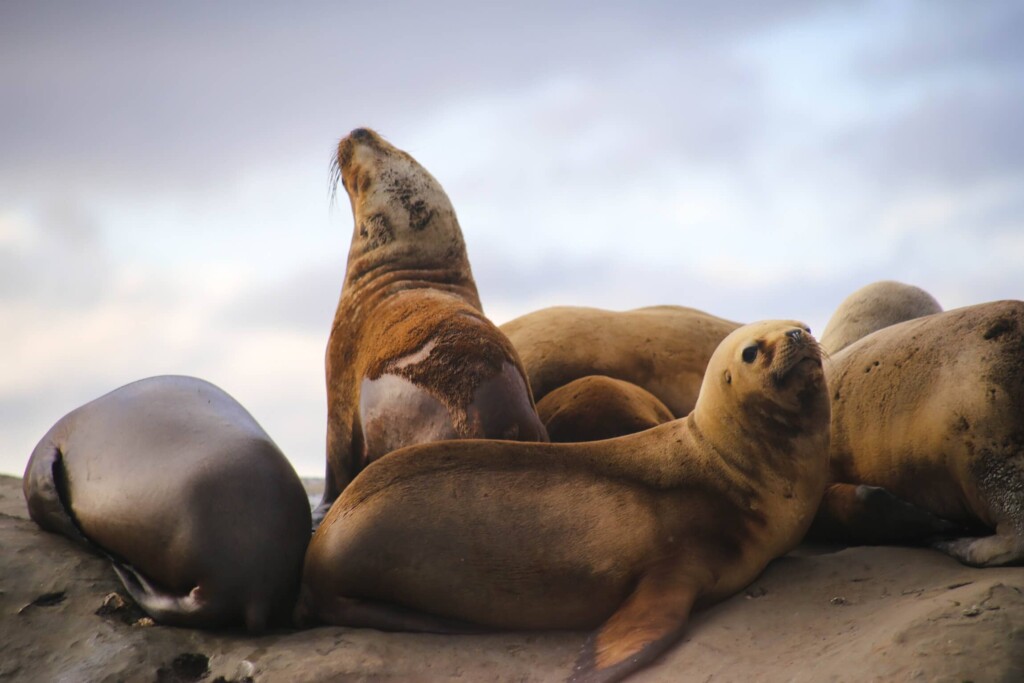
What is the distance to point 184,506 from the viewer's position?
4.59 meters

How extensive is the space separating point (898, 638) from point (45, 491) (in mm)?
3835

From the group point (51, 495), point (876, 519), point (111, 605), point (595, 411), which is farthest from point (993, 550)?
point (51, 495)

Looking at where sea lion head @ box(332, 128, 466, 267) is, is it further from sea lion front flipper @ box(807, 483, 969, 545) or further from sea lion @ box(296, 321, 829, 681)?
sea lion front flipper @ box(807, 483, 969, 545)

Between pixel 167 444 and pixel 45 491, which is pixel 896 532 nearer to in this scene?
pixel 167 444

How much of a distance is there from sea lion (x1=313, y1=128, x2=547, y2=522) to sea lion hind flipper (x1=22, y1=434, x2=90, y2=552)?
1.29m

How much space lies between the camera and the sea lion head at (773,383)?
4520 millimetres

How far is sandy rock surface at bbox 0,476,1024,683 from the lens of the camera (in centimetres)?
367

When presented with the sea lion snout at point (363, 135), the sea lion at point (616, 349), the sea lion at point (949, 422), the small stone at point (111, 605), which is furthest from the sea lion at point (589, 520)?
the sea lion snout at point (363, 135)

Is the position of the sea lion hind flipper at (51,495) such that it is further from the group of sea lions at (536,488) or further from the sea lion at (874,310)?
the sea lion at (874,310)

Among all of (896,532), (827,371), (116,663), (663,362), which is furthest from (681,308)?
(116,663)

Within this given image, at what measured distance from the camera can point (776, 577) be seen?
15.2 feet

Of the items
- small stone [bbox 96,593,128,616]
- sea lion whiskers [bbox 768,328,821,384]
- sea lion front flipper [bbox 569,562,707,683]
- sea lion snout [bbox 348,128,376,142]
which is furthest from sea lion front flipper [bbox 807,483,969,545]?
sea lion snout [bbox 348,128,376,142]

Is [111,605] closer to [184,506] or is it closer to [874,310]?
[184,506]

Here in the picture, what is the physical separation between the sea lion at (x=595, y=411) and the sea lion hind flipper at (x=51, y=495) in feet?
8.35
